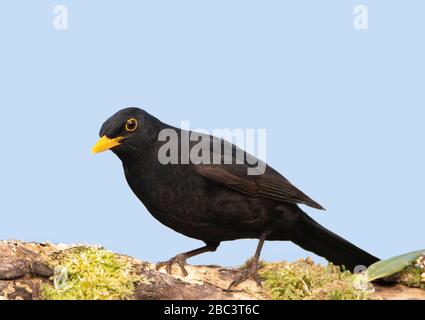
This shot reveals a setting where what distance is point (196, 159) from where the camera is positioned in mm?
8359

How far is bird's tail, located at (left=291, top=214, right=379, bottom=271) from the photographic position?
349 inches

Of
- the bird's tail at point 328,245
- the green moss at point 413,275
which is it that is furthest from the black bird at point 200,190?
the green moss at point 413,275

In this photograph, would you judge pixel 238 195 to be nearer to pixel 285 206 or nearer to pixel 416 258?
pixel 285 206

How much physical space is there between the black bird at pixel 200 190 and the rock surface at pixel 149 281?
0.24m

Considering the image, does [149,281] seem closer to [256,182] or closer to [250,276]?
[250,276]

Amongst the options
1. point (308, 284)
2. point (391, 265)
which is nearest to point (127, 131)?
point (308, 284)

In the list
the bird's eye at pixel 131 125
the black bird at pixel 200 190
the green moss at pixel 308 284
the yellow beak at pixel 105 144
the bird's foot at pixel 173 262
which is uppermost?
the bird's eye at pixel 131 125

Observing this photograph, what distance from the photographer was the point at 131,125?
8258 mm

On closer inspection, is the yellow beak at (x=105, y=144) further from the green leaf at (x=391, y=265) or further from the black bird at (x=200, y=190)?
the green leaf at (x=391, y=265)

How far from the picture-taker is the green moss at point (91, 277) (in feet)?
24.0

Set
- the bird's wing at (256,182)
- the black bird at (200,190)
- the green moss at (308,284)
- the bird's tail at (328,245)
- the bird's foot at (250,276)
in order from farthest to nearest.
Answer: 1. the bird's tail at (328,245)
2. the bird's wing at (256,182)
3. the black bird at (200,190)
4. the bird's foot at (250,276)
5. the green moss at (308,284)

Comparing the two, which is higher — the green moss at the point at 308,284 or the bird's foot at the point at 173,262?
the bird's foot at the point at 173,262

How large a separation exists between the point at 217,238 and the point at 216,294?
34.8 inches
